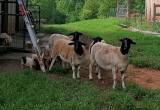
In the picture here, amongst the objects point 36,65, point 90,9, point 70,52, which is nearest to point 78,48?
point 70,52

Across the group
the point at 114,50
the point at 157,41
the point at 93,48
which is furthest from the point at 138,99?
the point at 157,41

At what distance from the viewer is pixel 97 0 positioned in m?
65.2

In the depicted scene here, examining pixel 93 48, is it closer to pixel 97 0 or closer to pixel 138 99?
pixel 138 99

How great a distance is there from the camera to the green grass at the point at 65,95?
9.77m

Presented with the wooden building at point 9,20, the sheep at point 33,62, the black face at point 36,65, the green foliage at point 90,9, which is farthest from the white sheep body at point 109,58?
the green foliage at point 90,9

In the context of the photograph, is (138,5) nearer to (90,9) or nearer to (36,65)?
(90,9)

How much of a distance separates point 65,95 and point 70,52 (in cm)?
290

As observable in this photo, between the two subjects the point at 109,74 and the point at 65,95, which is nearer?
the point at 65,95

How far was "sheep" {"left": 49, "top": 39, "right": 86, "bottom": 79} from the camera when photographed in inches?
516

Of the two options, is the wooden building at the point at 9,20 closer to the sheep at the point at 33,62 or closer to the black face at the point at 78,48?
the sheep at the point at 33,62

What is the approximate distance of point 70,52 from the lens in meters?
13.4

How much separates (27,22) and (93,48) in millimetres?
2473

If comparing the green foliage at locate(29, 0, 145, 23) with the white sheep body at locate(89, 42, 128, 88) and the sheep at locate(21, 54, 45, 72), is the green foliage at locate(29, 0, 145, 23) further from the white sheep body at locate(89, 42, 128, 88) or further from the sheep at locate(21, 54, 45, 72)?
the white sheep body at locate(89, 42, 128, 88)

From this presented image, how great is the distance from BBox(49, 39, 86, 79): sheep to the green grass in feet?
2.61
